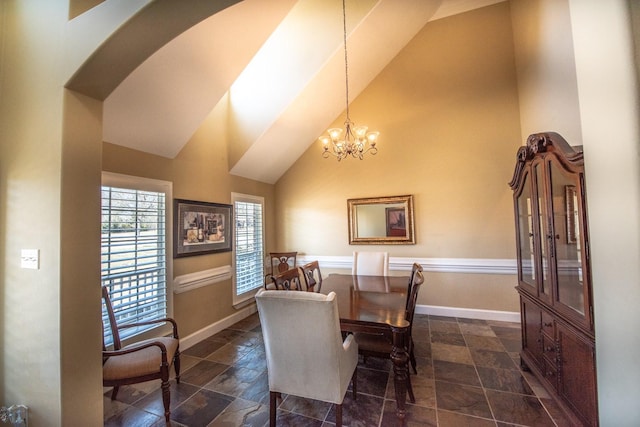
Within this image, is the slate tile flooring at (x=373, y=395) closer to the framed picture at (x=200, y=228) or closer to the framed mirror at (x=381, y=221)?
the framed picture at (x=200, y=228)

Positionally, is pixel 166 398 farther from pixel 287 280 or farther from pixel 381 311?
pixel 381 311

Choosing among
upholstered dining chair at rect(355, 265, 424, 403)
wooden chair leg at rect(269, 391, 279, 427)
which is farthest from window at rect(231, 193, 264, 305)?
upholstered dining chair at rect(355, 265, 424, 403)

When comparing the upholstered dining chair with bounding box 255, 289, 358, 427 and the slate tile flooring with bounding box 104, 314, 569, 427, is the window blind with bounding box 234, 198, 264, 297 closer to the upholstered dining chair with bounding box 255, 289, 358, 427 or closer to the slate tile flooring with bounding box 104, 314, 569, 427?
the slate tile flooring with bounding box 104, 314, 569, 427

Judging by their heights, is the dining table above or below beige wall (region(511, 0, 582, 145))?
below

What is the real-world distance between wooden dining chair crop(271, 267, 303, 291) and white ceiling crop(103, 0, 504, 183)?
6.09 ft

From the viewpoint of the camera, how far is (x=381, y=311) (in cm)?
196

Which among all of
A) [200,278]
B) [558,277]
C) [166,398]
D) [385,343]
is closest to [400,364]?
[385,343]

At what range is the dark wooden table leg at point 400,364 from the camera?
1662mm

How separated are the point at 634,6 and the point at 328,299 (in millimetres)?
1599

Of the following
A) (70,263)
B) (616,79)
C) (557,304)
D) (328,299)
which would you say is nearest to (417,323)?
(557,304)

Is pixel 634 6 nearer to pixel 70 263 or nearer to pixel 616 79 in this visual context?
pixel 616 79

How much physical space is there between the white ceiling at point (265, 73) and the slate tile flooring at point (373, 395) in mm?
2303

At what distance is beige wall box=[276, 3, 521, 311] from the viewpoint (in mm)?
3508

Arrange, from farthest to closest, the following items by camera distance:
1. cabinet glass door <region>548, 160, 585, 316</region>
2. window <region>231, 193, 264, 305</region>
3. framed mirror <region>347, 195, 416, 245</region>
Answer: framed mirror <region>347, 195, 416, 245</region>
window <region>231, 193, 264, 305</region>
cabinet glass door <region>548, 160, 585, 316</region>
